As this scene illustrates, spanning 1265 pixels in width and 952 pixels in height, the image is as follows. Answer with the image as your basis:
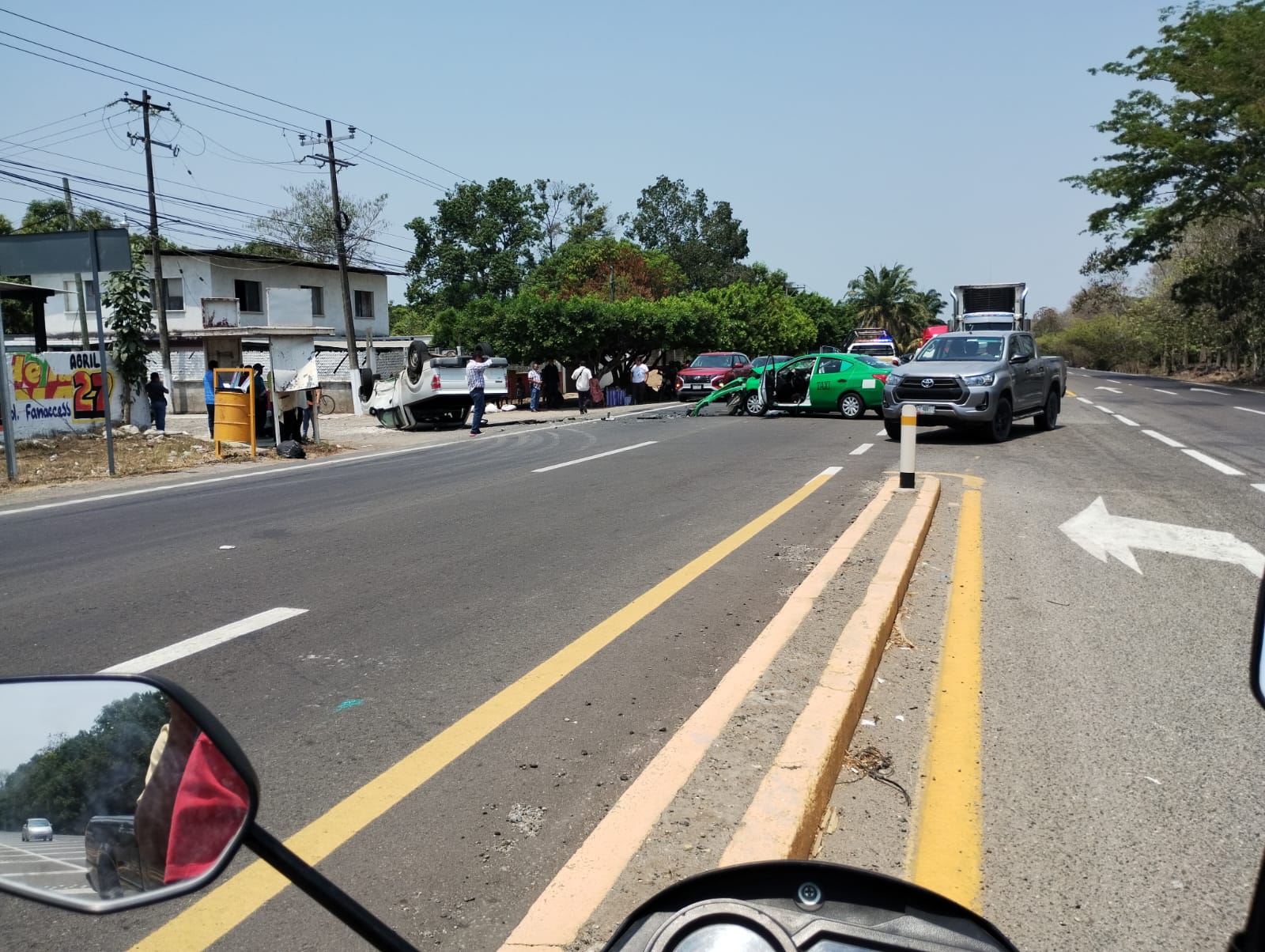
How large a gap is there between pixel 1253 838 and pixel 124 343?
22.8m

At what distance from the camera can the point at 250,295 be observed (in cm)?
4556

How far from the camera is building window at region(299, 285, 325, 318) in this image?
47844mm

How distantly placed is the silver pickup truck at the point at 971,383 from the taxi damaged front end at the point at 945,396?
11 mm

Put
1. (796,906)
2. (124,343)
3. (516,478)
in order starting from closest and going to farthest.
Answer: (796,906) → (516,478) → (124,343)

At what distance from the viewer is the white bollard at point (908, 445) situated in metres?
10.6

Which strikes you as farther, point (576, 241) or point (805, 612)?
point (576, 241)

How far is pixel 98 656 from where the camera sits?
18.2 feet

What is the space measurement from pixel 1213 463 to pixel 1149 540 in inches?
241

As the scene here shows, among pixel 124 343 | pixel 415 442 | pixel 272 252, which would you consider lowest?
pixel 415 442

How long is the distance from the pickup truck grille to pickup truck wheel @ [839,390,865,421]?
5577mm

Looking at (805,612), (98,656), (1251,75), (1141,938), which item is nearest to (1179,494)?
(805,612)

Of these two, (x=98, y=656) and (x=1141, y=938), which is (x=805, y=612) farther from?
(x=98, y=656)

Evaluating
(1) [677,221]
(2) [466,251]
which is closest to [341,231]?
(2) [466,251]

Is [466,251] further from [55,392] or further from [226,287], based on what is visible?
[55,392]
